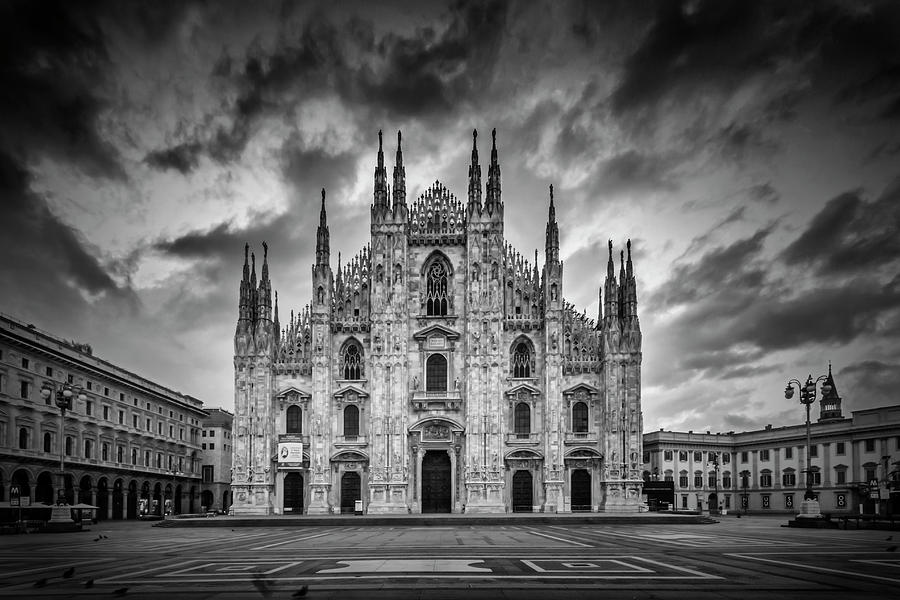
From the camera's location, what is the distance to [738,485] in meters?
112

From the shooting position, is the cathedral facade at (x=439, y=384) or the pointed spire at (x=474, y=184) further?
the pointed spire at (x=474, y=184)

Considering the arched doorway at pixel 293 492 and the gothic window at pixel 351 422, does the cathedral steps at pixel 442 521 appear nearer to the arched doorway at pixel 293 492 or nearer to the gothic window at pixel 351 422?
the arched doorway at pixel 293 492

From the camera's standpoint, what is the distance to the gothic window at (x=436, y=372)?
213 feet

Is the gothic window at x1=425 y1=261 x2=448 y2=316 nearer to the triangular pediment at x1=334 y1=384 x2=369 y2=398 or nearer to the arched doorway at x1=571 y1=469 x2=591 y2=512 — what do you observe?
the triangular pediment at x1=334 y1=384 x2=369 y2=398

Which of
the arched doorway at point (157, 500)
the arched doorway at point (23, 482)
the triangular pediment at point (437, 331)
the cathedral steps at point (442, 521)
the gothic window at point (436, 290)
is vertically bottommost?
the arched doorway at point (157, 500)

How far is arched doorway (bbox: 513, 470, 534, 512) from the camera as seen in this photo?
63.7 meters

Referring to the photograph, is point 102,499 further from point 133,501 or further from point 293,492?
point 293,492

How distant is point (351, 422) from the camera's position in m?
64.5

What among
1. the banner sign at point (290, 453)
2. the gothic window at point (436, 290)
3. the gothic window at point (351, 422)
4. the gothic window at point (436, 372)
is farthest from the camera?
the gothic window at point (436, 290)

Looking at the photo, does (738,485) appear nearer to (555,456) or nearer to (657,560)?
(555,456)

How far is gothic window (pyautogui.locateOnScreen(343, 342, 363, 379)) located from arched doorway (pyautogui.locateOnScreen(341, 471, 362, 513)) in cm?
775

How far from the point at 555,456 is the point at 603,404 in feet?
18.3

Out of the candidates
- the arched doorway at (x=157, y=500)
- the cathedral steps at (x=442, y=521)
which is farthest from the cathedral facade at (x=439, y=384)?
the arched doorway at (x=157, y=500)

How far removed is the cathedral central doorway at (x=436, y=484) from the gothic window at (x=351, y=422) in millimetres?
5968
